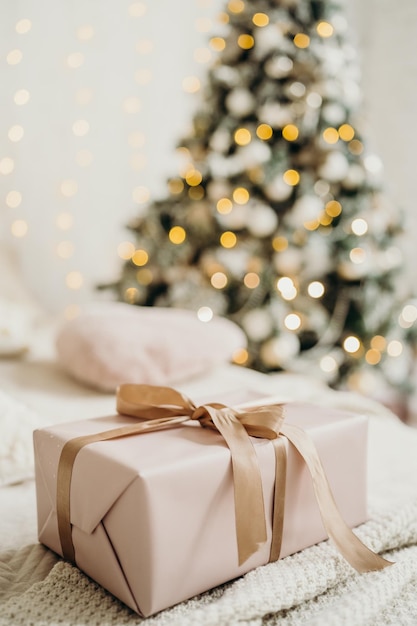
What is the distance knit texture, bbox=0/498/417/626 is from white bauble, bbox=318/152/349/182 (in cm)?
152

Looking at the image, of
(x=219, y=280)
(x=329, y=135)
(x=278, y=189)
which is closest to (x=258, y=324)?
(x=219, y=280)

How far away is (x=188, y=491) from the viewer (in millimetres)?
565

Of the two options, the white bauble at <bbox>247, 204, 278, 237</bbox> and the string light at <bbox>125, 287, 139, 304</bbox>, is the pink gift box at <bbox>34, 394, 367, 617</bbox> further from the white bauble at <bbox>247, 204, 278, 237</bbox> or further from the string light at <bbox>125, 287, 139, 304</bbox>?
the string light at <bbox>125, 287, 139, 304</bbox>

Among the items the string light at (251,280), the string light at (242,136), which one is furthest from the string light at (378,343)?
the string light at (242,136)

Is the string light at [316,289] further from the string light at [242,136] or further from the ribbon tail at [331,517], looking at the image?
the ribbon tail at [331,517]

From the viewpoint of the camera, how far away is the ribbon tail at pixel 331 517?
0.62 m

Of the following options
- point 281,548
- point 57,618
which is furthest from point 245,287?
point 57,618

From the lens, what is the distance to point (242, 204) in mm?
1971

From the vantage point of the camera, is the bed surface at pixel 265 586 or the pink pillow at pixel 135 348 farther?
the pink pillow at pixel 135 348

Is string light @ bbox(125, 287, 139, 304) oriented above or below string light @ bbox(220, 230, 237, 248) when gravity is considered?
below

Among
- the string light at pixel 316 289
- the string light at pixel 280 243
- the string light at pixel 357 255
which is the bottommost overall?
the string light at pixel 316 289

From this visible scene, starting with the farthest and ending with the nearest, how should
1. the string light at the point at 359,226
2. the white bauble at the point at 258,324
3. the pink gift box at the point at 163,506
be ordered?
1. the string light at the point at 359,226
2. the white bauble at the point at 258,324
3. the pink gift box at the point at 163,506

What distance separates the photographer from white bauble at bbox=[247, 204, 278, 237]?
193cm

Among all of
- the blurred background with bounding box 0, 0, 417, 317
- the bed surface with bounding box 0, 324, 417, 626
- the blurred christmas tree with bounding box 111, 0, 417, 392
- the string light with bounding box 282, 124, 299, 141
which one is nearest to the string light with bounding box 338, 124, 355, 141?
the blurred christmas tree with bounding box 111, 0, 417, 392
